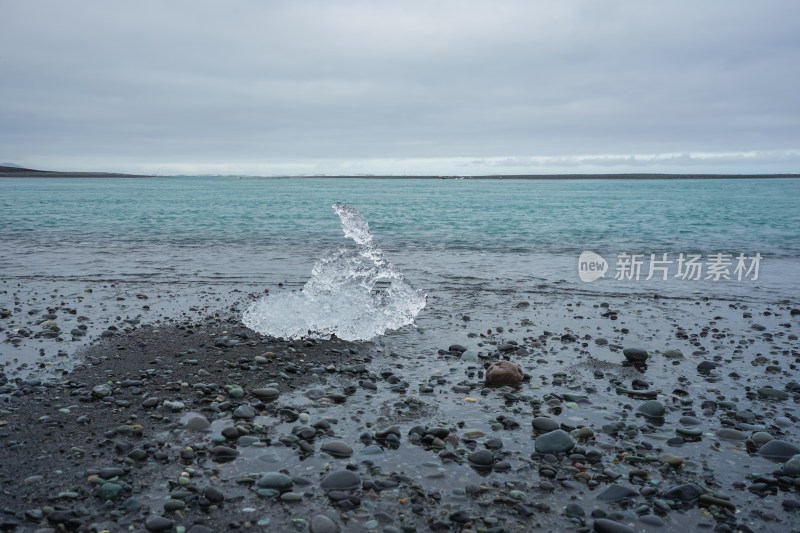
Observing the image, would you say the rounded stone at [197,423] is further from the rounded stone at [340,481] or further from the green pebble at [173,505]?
the rounded stone at [340,481]

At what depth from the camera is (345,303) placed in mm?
10125

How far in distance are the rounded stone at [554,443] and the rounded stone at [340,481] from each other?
1.84 m

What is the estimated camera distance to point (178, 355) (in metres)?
8.23

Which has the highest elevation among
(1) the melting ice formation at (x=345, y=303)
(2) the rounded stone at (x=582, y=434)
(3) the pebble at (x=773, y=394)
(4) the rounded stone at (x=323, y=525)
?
(1) the melting ice formation at (x=345, y=303)

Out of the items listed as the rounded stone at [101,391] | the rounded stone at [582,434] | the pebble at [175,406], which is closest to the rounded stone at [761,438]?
the rounded stone at [582,434]

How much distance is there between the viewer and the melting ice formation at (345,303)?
9453 millimetres

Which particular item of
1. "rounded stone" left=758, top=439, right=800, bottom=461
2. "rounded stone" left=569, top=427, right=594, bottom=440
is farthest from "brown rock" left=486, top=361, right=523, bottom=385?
"rounded stone" left=758, top=439, right=800, bottom=461

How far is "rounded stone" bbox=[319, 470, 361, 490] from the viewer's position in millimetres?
4809

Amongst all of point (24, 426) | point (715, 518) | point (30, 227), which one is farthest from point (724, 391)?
point (30, 227)

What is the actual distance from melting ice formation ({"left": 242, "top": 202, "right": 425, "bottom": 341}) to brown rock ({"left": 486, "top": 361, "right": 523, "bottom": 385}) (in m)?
2.72

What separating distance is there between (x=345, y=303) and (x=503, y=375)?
380 cm

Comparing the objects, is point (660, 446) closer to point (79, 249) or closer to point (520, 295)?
point (520, 295)

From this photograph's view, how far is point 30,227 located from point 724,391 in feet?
116

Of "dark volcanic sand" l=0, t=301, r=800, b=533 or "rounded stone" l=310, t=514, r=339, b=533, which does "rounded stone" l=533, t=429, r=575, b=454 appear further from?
"rounded stone" l=310, t=514, r=339, b=533
